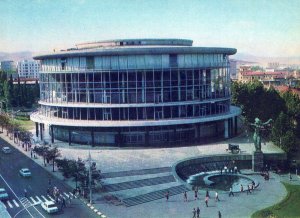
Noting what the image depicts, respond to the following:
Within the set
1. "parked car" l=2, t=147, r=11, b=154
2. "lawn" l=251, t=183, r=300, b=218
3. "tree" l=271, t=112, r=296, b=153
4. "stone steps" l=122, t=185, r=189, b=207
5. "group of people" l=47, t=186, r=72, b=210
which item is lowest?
"lawn" l=251, t=183, r=300, b=218

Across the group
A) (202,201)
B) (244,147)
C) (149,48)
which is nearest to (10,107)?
(149,48)

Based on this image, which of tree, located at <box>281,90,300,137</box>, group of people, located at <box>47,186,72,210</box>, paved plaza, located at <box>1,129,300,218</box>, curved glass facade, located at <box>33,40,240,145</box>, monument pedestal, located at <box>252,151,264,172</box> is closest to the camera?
paved plaza, located at <box>1,129,300,218</box>


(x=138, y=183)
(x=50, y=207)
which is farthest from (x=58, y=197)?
(x=138, y=183)

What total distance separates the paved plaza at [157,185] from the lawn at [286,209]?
2.89 ft

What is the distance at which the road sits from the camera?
41234 mm

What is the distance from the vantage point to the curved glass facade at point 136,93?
71.4 m

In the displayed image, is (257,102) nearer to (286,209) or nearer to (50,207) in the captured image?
(286,209)

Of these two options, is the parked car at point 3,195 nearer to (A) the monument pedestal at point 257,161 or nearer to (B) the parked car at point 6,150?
(B) the parked car at point 6,150

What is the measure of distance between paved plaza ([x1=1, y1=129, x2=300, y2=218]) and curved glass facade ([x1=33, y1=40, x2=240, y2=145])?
4.51m

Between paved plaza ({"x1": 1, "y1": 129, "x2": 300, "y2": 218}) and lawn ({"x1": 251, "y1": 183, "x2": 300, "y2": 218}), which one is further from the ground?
paved plaza ({"x1": 1, "y1": 129, "x2": 300, "y2": 218})

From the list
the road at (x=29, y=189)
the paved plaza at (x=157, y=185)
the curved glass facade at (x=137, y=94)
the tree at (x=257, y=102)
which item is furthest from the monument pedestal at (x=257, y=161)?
the road at (x=29, y=189)

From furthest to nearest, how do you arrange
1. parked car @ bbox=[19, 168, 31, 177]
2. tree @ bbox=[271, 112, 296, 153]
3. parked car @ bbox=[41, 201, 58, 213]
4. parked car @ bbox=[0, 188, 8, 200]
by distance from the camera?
tree @ bbox=[271, 112, 296, 153] < parked car @ bbox=[19, 168, 31, 177] < parked car @ bbox=[0, 188, 8, 200] < parked car @ bbox=[41, 201, 58, 213]

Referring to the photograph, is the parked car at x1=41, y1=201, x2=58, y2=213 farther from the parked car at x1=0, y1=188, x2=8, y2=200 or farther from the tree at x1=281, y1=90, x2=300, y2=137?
the tree at x1=281, y1=90, x2=300, y2=137

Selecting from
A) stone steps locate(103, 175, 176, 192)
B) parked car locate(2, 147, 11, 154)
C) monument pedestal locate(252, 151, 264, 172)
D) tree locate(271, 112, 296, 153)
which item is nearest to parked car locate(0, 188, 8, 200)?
stone steps locate(103, 175, 176, 192)
